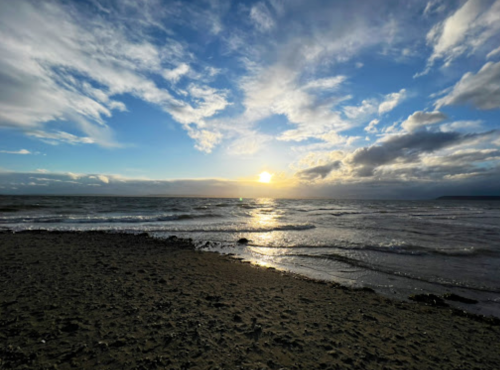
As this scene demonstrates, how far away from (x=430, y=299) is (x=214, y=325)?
711 centimetres

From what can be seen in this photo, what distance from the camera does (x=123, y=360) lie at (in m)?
3.95

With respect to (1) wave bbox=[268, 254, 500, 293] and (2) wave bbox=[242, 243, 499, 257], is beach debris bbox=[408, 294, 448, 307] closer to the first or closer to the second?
(1) wave bbox=[268, 254, 500, 293]

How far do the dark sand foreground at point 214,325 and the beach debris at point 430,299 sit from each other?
41 centimetres

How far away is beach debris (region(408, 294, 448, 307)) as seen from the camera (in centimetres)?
739

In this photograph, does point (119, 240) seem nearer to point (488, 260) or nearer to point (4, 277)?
point (4, 277)

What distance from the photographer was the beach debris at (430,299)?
739 centimetres

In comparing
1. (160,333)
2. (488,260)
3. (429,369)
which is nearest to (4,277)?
(160,333)

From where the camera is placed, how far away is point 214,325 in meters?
5.16

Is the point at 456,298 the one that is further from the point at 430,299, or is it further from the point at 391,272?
the point at 391,272

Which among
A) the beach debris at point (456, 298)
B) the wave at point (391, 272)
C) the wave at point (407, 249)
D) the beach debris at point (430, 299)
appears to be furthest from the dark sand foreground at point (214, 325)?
the wave at point (407, 249)

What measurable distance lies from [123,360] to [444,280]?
11.9 metres

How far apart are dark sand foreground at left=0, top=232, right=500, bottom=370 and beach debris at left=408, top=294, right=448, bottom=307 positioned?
1.35 feet

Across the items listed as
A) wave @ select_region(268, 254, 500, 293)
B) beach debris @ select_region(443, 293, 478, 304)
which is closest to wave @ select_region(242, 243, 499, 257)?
wave @ select_region(268, 254, 500, 293)

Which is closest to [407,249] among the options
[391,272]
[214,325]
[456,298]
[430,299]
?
[391,272]
